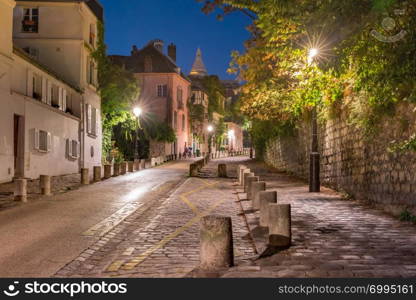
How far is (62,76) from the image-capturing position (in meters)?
31.4

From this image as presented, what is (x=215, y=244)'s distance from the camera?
260 inches

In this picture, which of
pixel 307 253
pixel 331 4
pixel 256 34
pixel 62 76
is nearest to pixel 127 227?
pixel 307 253

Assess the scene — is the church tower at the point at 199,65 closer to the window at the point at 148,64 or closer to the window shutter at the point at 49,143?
the window at the point at 148,64

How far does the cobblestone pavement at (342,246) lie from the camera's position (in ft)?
20.8

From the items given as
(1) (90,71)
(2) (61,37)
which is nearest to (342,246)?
(2) (61,37)

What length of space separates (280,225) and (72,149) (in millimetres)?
24220

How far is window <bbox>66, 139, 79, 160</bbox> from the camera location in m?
29.6

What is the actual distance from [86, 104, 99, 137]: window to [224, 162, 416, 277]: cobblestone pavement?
74.0ft

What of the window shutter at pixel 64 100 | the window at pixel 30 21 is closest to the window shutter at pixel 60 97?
the window shutter at pixel 64 100

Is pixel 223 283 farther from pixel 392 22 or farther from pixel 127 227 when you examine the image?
pixel 392 22

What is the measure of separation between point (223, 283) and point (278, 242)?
2.41 meters

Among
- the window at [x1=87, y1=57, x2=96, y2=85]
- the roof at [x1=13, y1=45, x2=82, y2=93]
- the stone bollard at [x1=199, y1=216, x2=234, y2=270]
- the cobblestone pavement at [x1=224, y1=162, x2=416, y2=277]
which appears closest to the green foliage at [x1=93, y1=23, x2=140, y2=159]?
the window at [x1=87, y1=57, x2=96, y2=85]

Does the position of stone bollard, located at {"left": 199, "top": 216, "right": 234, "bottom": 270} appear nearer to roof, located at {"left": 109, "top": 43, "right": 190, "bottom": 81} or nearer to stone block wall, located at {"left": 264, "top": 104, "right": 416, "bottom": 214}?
stone block wall, located at {"left": 264, "top": 104, "right": 416, "bottom": 214}

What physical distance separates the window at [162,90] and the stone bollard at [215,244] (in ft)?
180
